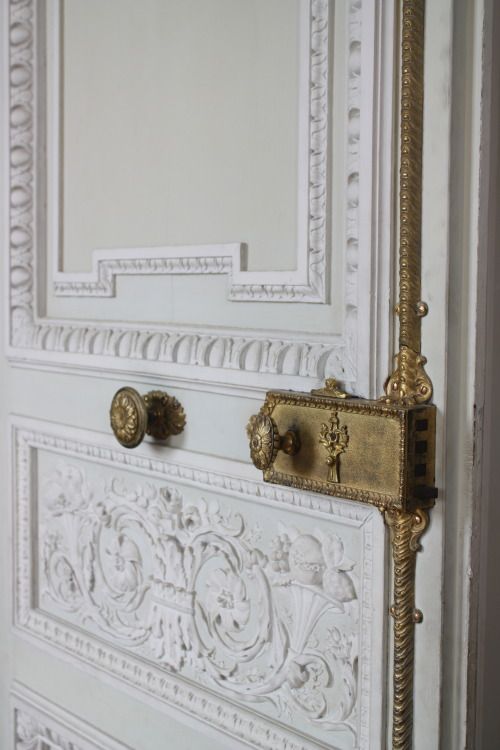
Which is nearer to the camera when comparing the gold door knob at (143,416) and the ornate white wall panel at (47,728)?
the gold door knob at (143,416)

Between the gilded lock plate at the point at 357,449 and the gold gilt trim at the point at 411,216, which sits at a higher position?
the gold gilt trim at the point at 411,216

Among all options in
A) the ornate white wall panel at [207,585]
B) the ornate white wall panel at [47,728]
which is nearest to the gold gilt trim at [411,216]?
the ornate white wall panel at [207,585]

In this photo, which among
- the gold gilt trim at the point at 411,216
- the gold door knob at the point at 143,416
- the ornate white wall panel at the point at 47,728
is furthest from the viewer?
the ornate white wall panel at the point at 47,728

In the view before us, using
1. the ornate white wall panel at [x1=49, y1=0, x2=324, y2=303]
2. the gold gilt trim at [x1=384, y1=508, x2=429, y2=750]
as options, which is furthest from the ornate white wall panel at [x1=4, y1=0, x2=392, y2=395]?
the gold gilt trim at [x1=384, y1=508, x2=429, y2=750]

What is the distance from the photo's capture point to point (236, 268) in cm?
79

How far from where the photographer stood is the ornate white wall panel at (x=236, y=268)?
26.2 inches

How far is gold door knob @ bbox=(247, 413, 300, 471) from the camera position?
69 centimetres

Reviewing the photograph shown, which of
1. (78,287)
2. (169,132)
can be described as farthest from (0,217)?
(169,132)

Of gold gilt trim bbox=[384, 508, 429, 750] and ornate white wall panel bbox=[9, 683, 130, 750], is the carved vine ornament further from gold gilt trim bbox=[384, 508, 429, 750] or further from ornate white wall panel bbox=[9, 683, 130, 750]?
ornate white wall panel bbox=[9, 683, 130, 750]

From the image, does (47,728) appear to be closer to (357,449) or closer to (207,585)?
(207,585)

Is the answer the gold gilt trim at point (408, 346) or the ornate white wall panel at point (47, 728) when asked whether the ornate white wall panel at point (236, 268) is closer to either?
the gold gilt trim at point (408, 346)

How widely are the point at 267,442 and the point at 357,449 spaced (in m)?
0.07

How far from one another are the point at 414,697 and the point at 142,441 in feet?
1.16

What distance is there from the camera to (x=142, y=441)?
88cm
